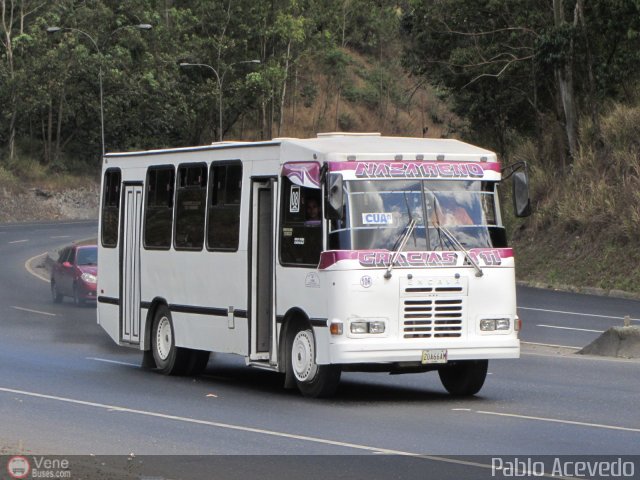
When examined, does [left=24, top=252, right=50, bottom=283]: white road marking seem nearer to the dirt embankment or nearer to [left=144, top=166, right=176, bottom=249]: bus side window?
[left=144, top=166, right=176, bottom=249]: bus side window

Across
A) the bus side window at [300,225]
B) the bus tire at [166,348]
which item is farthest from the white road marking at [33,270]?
the bus side window at [300,225]

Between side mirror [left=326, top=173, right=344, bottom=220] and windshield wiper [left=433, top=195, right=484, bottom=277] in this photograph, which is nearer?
side mirror [left=326, top=173, right=344, bottom=220]

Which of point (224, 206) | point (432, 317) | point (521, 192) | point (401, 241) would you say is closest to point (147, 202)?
point (224, 206)

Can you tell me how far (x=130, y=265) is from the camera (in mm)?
20047

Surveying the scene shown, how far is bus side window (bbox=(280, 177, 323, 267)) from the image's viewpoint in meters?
15.4

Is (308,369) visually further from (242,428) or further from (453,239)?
(242,428)

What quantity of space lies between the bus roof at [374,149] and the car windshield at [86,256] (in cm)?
1850

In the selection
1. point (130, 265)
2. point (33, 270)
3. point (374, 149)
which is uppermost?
point (374, 149)

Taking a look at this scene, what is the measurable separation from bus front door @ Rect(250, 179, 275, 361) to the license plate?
223 cm

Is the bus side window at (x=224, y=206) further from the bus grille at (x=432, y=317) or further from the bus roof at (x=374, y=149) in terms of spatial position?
the bus grille at (x=432, y=317)

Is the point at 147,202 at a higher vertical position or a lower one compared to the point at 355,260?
higher

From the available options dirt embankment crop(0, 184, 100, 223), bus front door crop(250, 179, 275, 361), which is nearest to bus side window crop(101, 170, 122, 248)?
bus front door crop(250, 179, 275, 361)

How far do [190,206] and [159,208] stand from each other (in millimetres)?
1058

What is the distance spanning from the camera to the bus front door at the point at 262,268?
16438 millimetres
